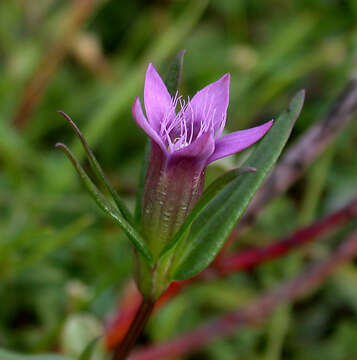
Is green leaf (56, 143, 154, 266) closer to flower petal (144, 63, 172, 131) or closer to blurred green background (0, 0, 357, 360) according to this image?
flower petal (144, 63, 172, 131)

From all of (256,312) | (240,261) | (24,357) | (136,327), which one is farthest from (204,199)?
(256,312)

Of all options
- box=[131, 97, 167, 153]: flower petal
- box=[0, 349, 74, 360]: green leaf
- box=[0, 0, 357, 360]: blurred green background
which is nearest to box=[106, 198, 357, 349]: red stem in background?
box=[0, 0, 357, 360]: blurred green background

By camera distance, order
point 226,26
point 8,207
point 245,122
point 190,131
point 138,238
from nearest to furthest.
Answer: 1. point 138,238
2. point 190,131
3. point 8,207
4. point 245,122
5. point 226,26

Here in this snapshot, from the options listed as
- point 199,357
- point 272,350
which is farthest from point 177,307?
point 272,350

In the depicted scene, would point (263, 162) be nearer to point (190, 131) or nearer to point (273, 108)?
point (190, 131)

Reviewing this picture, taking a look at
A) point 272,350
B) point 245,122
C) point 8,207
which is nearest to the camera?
point 272,350
